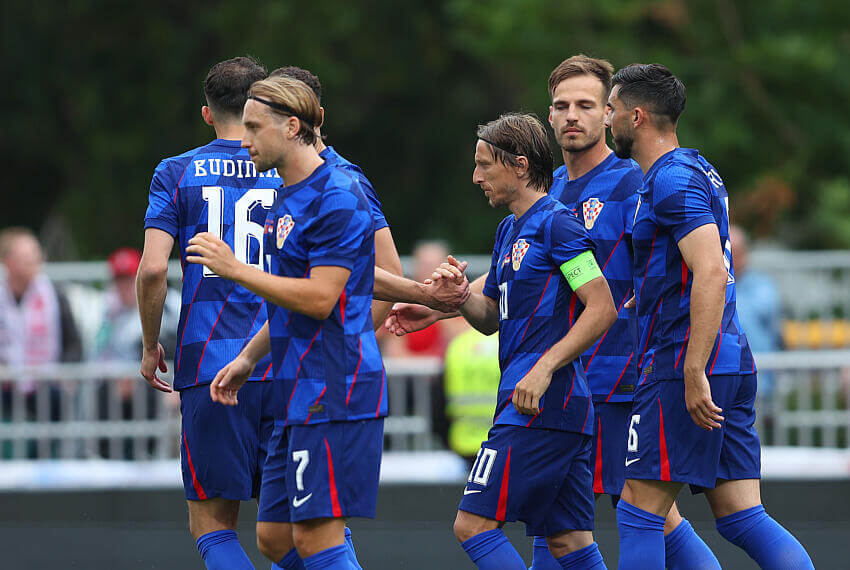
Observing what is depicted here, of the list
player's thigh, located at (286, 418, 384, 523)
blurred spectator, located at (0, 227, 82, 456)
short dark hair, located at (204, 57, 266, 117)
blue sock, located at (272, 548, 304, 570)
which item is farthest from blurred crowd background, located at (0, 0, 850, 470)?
player's thigh, located at (286, 418, 384, 523)

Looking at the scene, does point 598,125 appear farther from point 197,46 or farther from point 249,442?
point 197,46

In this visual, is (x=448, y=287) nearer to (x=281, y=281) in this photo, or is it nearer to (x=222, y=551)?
(x=281, y=281)

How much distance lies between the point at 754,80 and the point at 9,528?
11.0 m

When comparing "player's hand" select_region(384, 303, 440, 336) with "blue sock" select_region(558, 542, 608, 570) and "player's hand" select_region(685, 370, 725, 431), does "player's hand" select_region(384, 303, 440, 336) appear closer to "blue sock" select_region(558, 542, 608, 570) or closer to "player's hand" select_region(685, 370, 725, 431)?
"blue sock" select_region(558, 542, 608, 570)

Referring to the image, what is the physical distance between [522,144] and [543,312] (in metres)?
0.69

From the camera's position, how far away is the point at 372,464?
15.2ft

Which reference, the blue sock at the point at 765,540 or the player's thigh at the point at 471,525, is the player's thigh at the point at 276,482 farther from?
the blue sock at the point at 765,540

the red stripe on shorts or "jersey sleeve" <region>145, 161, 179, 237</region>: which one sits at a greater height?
"jersey sleeve" <region>145, 161, 179, 237</region>

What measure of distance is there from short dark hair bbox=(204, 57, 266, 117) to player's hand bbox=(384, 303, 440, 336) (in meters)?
1.10

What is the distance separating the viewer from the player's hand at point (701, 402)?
16.1 feet

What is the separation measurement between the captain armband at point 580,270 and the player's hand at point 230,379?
1270 mm

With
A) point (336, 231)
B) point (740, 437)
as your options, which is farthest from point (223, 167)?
point (740, 437)

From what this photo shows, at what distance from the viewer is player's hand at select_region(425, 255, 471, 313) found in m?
5.42

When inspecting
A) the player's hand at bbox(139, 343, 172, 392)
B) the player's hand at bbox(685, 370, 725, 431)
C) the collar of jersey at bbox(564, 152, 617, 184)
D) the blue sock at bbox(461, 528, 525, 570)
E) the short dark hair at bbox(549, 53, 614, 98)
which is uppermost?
the short dark hair at bbox(549, 53, 614, 98)
